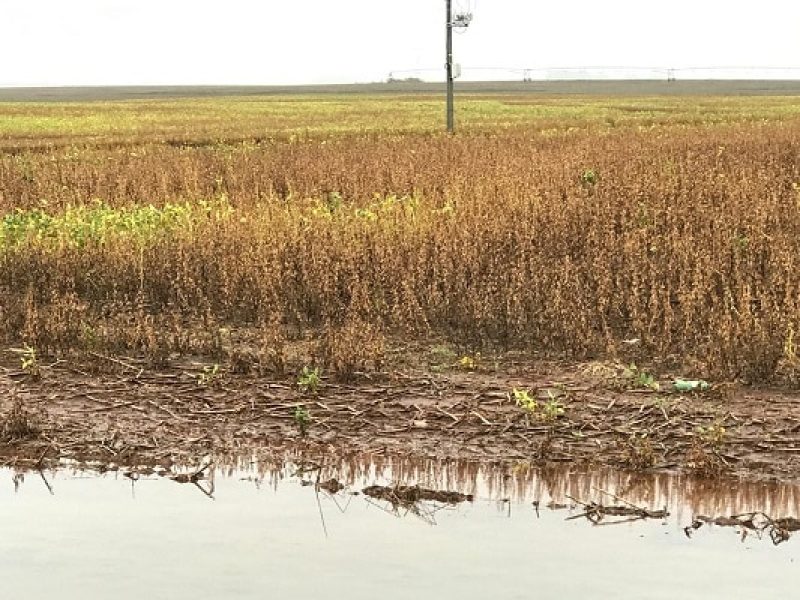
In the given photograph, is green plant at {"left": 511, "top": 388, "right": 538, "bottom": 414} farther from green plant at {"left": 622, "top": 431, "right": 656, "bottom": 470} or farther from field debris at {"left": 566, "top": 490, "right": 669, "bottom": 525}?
field debris at {"left": 566, "top": 490, "right": 669, "bottom": 525}

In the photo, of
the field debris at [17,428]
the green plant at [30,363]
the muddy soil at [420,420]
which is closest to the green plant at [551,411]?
the muddy soil at [420,420]

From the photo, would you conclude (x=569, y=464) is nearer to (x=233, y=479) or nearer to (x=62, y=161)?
(x=233, y=479)

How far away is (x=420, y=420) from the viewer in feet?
28.3

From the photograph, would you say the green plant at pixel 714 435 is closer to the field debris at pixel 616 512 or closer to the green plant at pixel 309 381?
the field debris at pixel 616 512

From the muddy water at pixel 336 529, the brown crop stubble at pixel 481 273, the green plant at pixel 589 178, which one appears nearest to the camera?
the muddy water at pixel 336 529

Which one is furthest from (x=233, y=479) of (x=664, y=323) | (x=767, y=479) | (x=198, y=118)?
(x=198, y=118)

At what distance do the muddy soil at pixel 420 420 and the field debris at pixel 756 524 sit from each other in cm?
68

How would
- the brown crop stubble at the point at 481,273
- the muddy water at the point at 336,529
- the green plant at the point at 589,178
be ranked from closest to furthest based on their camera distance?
the muddy water at the point at 336,529 < the brown crop stubble at the point at 481,273 < the green plant at the point at 589,178

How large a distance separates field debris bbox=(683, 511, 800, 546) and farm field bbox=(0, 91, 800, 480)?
693 mm

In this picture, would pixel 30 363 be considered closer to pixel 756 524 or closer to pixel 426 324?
pixel 426 324

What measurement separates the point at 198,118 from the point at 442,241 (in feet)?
149

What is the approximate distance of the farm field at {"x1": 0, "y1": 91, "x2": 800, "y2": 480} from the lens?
838cm

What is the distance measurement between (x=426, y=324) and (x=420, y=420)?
2278 mm

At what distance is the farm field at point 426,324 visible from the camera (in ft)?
27.5
